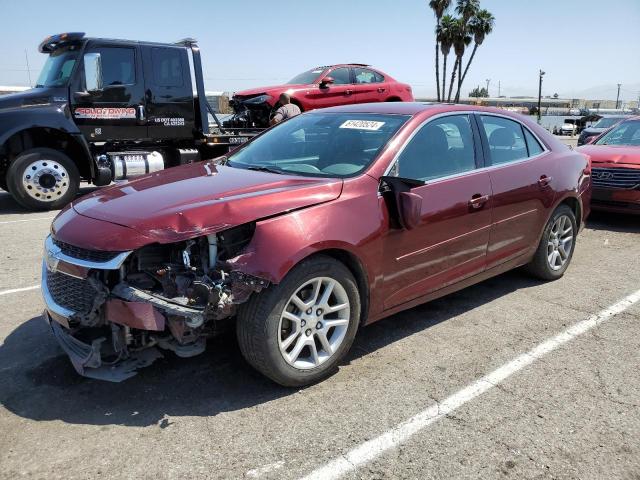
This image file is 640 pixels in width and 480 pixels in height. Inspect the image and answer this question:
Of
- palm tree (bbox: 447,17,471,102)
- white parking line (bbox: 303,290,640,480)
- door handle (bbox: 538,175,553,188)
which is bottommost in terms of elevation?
white parking line (bbox: 303,290,640,480)

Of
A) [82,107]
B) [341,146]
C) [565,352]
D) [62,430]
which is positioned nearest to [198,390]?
[62,430]

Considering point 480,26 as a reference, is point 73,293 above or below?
below

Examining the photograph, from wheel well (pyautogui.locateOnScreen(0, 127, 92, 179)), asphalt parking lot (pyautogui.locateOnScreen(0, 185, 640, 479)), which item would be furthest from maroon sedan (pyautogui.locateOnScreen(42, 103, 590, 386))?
wheel well (pyautogui.locateOnScreen(0, 127, 92, 179))

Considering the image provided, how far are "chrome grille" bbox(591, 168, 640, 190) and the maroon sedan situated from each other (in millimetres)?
3822

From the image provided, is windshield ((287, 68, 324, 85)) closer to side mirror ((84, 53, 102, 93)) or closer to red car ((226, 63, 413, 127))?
red car ((226, 63, 413, 127))

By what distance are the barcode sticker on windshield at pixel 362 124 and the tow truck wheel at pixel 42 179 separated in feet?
19.8

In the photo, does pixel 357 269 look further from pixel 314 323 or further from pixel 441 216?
pixel 441 216

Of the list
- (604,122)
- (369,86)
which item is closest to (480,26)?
(604,122)

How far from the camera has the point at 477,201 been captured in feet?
12.8

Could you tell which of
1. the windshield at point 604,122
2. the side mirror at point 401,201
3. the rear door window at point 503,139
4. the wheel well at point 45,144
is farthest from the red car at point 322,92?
the windshield at point 604,122

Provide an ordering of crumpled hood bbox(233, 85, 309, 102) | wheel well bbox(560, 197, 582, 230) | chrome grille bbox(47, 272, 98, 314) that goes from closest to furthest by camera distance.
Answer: chrome grille bbox(47, 272, 98, 314) → wheel well bbox(560, 197, 582, 230) → crumpled hood bbox(233, 85, 309, 102)

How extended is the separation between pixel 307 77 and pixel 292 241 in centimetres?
957

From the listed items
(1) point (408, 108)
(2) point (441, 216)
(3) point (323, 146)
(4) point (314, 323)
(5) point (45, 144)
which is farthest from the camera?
(5) point (45, 144)

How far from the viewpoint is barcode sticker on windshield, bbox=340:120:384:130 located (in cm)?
384
